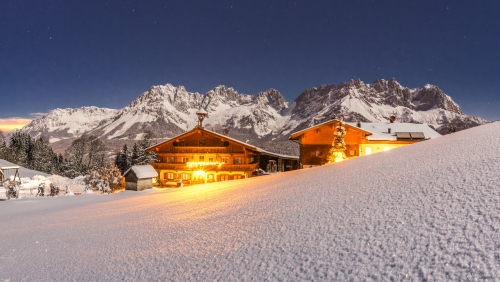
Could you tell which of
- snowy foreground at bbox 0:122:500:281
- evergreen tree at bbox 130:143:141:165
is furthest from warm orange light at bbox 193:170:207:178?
evergreen tree at bbox 130:143:141:165

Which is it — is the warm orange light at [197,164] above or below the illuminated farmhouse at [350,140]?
below

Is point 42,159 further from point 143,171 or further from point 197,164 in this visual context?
point 197,164

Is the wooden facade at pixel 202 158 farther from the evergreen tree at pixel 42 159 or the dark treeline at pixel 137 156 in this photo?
the evergreen tree at pixel 42 159

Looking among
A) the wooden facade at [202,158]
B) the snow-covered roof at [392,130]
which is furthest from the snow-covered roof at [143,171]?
the snow-covered roof at [392,130]

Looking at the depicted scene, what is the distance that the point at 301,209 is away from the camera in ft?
12.7

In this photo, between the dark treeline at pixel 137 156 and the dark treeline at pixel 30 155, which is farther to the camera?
the dark treeline at pixel 30 155

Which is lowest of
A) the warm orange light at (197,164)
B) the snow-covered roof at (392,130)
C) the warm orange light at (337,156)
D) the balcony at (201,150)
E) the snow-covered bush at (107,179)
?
the snow-covered bush at (107,179)

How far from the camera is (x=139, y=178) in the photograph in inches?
1146

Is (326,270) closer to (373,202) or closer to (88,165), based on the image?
(373,202)

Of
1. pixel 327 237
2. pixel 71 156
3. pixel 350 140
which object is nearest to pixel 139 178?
pixel 350 140

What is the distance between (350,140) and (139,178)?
983 inches

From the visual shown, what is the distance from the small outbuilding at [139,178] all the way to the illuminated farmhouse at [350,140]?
17867mm

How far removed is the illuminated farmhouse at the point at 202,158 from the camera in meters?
32.4

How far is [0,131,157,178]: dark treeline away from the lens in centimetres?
5856
